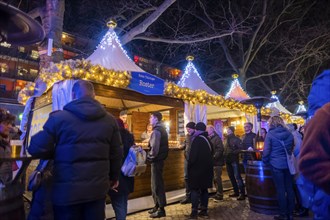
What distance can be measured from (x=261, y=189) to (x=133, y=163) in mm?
2908

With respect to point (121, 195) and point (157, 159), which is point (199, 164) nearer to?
point (157, 159)

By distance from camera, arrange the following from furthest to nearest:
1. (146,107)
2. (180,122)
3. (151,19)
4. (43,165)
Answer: (146,107) < (180,122) < (151,19) < (43,165)

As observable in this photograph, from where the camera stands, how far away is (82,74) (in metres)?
5.31

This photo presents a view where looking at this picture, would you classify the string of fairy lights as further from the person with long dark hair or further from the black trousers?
the black trousers

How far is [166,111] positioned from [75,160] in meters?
8.96

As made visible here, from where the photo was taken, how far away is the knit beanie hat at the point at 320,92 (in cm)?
178

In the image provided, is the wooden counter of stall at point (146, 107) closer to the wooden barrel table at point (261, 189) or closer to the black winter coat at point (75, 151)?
the wooden barrel table at point (261, 189)

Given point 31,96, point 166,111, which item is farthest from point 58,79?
point 166,111

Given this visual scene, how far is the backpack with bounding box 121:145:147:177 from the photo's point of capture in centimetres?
387

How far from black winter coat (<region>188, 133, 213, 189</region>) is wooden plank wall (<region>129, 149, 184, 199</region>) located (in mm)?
1985

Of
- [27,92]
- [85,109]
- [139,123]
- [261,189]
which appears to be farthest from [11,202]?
[139,123]

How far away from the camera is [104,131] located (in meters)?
2.35

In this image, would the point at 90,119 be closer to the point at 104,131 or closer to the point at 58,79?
the point at 104,131

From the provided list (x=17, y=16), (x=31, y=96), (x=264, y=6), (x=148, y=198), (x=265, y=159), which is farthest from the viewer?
(x=264, y=6)
